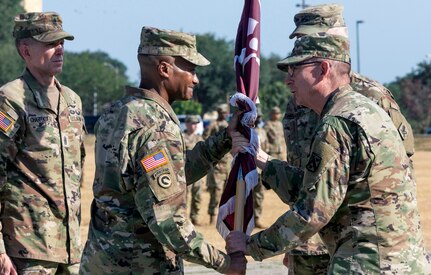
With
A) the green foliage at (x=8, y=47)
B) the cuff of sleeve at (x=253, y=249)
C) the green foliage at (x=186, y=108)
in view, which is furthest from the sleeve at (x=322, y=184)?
the green foliage at (x=186, y=108)

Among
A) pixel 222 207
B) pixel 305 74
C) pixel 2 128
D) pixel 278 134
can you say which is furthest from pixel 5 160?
pixel 278 134

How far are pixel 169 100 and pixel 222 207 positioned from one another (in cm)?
88

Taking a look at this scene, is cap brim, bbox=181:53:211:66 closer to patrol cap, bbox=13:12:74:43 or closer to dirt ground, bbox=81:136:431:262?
patrol cap, bbox=13:12:74:43

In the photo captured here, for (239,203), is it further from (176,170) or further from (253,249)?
(176,170)

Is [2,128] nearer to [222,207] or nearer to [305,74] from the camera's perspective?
[222,207]

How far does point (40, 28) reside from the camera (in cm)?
683

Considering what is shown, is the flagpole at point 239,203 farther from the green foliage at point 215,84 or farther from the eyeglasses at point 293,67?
Answer: the green foliage at point 215,84

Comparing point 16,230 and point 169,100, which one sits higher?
point 169,100

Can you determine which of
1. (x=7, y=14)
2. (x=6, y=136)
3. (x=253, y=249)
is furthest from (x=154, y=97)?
(x=7, y=14)

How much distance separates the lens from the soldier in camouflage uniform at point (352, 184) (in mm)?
4816

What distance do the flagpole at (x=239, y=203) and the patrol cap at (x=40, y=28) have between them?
164cm

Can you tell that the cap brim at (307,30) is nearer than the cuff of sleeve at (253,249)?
No

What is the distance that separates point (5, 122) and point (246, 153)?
5.32 feet

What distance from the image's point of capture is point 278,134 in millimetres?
22406
